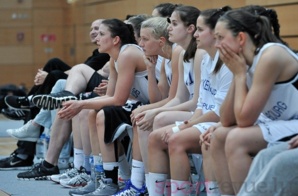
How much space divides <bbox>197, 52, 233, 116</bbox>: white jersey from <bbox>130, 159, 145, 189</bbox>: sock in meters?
0.78

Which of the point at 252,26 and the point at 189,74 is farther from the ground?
the point at 252,26

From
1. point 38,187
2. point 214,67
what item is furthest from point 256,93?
point 38,187

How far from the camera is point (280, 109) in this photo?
4.25m

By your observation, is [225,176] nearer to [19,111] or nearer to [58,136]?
[58,136]

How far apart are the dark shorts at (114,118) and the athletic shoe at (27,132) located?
6.63 feet

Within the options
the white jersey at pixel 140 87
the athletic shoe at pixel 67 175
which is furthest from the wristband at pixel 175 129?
the athletic shoe at pixel 67 175

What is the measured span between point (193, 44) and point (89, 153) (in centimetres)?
173

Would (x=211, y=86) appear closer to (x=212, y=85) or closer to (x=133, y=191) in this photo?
(x=212, y=85)

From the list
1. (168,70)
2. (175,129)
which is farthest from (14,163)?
(175,129)

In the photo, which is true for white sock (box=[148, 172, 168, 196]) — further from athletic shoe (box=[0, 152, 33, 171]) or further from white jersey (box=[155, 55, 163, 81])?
athletic shoe (box=[0, 152, 33, 171])

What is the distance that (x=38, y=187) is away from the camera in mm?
6535

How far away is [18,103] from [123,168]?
2.42m

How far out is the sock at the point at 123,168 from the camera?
19.7ft

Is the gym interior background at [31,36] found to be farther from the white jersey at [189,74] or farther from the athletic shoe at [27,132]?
the white jersey at [189,74]
